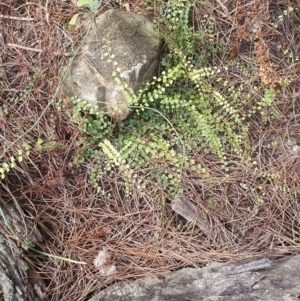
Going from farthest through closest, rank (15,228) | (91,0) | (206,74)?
(206,74) < (15,228) < (91,0)

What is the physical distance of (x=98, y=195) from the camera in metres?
2.61

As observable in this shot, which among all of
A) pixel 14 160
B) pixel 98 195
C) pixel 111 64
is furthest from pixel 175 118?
pixel 14 160

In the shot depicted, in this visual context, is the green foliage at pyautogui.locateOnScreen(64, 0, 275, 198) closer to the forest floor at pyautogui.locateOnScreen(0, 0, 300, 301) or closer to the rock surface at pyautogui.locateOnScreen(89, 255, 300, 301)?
the forest floor at pyautogui.locateOnScreen(0, 0, 300, 301)

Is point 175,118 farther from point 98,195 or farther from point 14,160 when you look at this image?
point 14,160

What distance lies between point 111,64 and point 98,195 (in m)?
0.81

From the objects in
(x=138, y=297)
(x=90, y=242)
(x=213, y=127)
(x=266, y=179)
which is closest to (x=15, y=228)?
(x=90, y=242)

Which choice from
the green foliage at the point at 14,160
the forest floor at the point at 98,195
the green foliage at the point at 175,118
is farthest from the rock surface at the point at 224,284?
the green foliage at the point at 14,160

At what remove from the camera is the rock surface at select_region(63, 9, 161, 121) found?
252 cm

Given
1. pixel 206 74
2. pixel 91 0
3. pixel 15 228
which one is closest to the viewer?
pixel 91 0

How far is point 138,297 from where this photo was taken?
94.9 inches

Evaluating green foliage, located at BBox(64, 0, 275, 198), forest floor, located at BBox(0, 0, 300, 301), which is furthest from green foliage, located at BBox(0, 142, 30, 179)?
green foliage, located at BBox(64, 0, 275, 198)

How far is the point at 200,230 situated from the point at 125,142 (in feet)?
2.36

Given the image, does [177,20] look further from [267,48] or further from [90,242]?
[90,242]

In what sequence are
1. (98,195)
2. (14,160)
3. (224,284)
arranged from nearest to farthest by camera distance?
(224,284) < (14,160) < (98,195)
